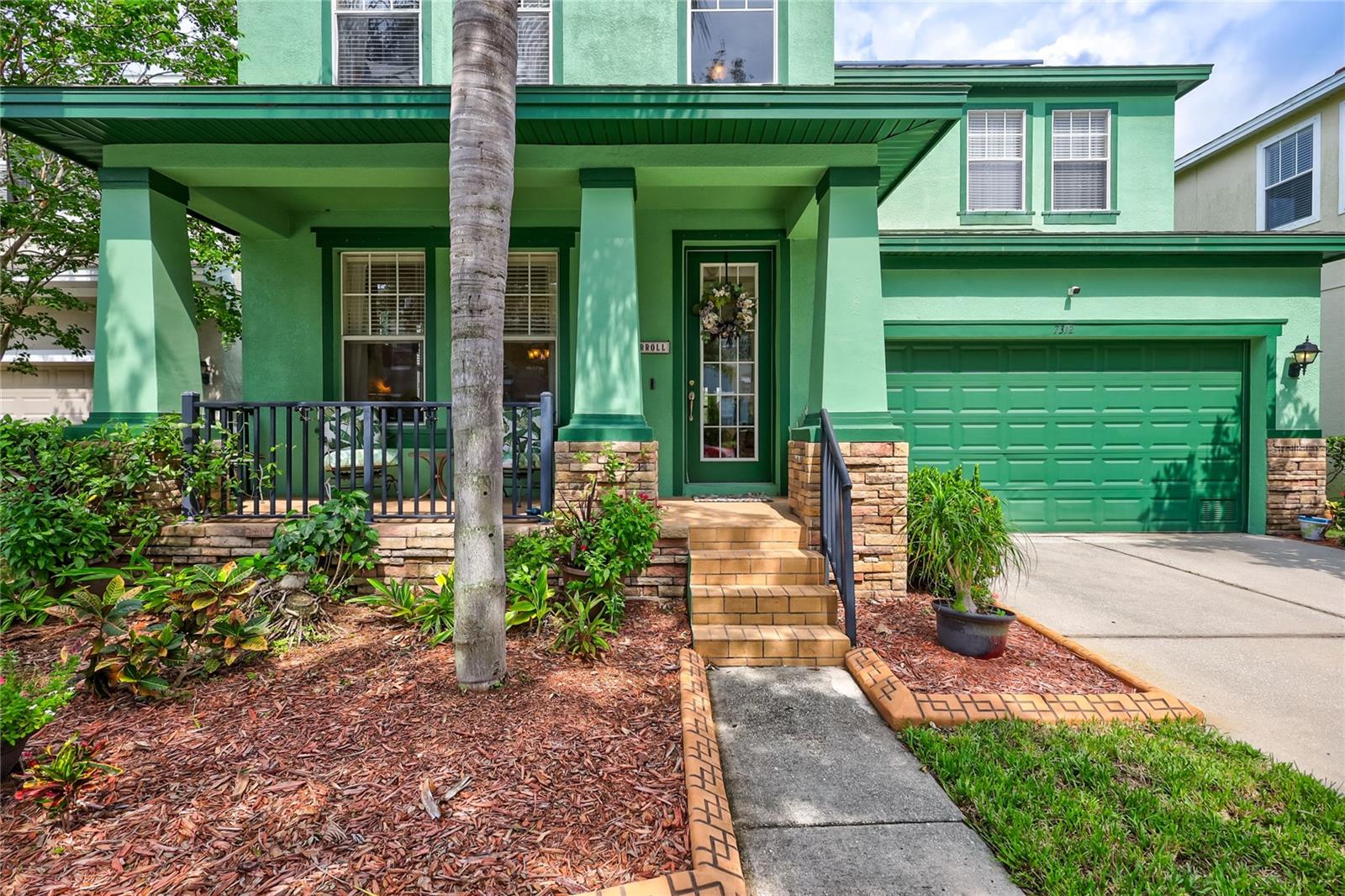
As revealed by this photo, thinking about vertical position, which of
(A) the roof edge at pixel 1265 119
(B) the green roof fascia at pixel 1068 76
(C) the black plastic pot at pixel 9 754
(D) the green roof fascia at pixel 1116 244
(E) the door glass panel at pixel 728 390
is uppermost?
(A) the roof edge at pixel 1265 119

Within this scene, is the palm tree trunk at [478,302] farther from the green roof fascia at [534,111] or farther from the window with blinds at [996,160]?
the window with blinds at [996,160]

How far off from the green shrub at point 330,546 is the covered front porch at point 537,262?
380mm

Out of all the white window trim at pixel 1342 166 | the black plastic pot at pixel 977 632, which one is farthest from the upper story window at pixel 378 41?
the white window trim at pixel 1342 166

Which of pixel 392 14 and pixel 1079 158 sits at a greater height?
pixel 392 14

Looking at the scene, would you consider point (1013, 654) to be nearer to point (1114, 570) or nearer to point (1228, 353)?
point (1114, 570)

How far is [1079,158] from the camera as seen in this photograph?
7.89m

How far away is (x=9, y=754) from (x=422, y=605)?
→ 1780mm

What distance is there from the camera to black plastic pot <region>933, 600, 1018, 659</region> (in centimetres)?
347

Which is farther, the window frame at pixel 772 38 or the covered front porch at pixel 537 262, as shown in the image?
the window frame at pixel 772 38

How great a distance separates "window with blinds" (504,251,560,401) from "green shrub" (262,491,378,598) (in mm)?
2438

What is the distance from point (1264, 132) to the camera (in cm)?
986

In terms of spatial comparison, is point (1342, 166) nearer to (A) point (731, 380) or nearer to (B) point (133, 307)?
(A) point (731, 380)

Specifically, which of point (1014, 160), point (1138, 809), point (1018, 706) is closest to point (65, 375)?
point (1018, 706)

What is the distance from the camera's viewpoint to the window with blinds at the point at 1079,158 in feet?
25.9
